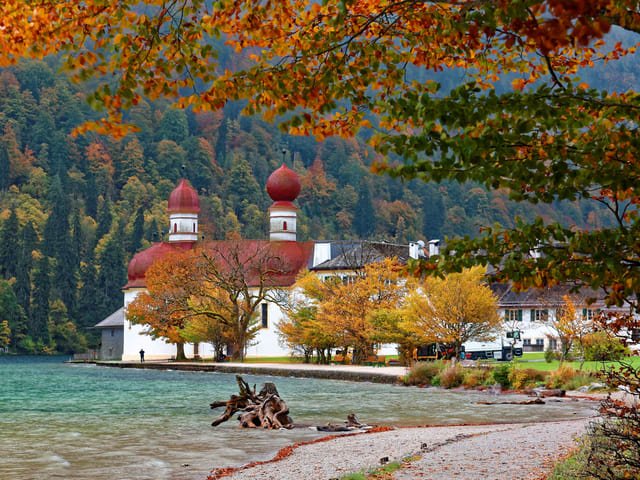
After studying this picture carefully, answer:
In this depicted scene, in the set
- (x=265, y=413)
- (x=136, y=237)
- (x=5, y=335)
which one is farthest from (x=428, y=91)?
(x=136, y=237)

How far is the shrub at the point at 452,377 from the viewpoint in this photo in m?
39.8

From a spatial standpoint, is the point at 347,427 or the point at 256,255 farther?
the point at 256,255

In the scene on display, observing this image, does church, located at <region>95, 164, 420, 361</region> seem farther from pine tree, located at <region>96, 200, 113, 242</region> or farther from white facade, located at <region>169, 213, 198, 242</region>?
pine tree, located at <region>96, 200, 113, 242</region>

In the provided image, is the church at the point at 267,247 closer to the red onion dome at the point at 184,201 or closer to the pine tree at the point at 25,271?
the red onion dome at the point at 184,201

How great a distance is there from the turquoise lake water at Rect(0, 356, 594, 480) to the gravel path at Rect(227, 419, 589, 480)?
60.2 inches

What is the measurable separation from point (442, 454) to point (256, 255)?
64.6 m

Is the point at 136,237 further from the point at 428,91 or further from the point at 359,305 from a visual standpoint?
the point at 428,91

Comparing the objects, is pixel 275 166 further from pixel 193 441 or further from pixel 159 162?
pixel 193 441

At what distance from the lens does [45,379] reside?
5466 cm

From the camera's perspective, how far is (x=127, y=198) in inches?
6088

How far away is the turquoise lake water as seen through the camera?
58.9ft

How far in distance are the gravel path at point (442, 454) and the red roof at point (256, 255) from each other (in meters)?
55.9

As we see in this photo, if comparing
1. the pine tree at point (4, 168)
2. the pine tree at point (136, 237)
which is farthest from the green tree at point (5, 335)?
the pine tree at point (4, 168)

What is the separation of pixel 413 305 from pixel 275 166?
137 m
